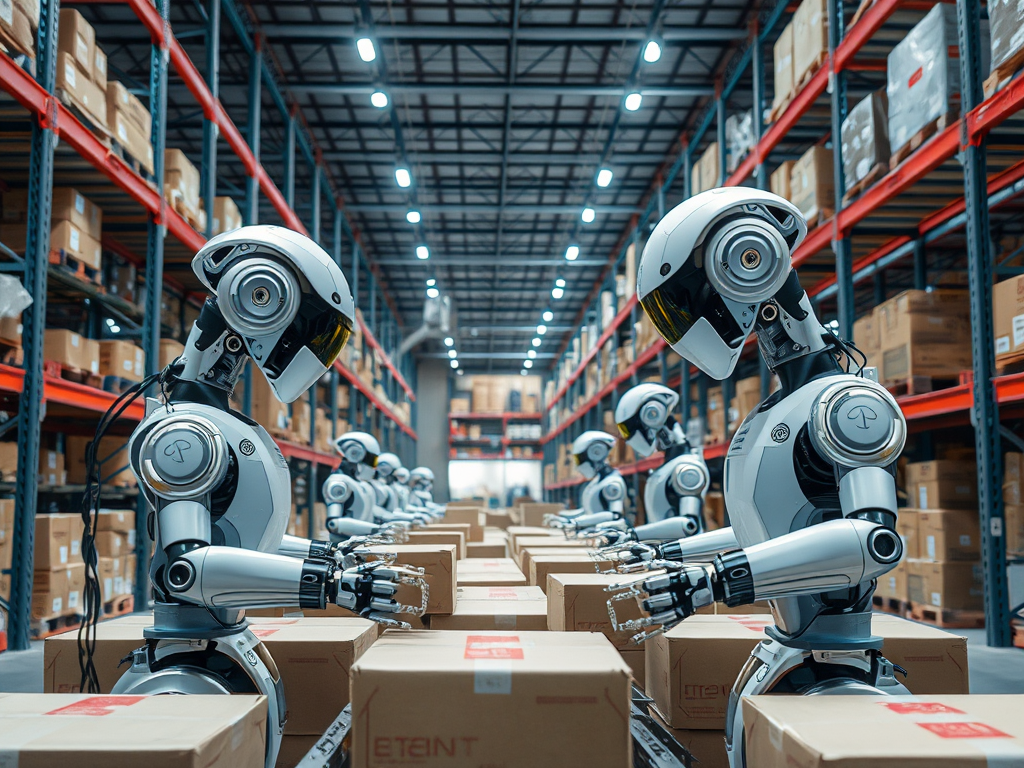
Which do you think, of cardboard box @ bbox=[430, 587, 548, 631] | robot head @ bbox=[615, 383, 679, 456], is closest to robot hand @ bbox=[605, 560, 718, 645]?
cardboard box @ bbox=[430, 587, 548, 631]

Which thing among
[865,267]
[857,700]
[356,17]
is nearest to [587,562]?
[857,700]

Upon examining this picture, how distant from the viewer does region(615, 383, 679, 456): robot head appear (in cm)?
730

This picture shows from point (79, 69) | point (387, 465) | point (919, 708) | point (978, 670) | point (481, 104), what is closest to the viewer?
point (919, 708)

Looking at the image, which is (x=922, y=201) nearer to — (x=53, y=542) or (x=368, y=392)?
(x=53, y=542)

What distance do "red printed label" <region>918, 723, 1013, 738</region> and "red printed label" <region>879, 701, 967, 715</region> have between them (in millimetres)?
107

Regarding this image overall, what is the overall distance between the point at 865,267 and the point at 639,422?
15.3 ft

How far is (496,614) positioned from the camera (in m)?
3.84

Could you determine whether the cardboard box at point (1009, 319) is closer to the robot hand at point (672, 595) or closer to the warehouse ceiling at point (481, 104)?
the robot hand at point (672, 595)

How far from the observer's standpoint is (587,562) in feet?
16.3

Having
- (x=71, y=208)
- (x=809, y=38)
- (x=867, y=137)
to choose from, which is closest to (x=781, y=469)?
(x=867, y=137)

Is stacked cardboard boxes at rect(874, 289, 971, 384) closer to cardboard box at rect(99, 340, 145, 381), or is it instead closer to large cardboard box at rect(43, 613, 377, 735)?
large cardboard box at rect(43, 613, 377, 735)

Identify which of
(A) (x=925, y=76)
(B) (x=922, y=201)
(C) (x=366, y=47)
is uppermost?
(C) (x=366, y=47)

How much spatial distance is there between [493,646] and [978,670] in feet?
13.9

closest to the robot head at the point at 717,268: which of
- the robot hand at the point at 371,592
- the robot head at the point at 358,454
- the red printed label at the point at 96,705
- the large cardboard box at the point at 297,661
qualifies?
the robot hand at the point at 371,592
